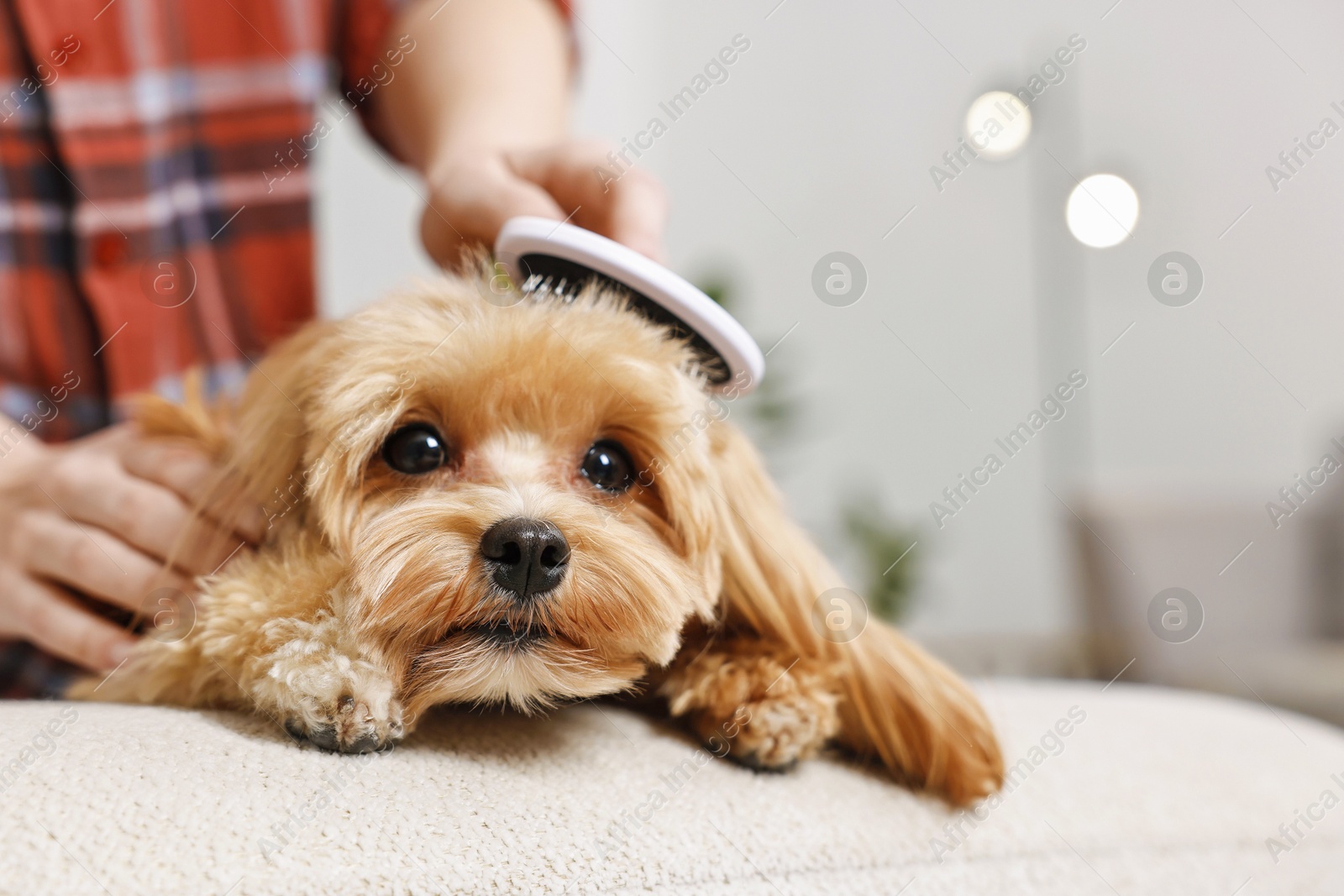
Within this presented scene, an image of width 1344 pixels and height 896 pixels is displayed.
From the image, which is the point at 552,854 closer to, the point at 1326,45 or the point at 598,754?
the point at 598,754

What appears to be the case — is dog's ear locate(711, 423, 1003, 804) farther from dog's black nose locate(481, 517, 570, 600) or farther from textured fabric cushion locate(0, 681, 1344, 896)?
dog's black nose locate(481, 517, 570, 600)

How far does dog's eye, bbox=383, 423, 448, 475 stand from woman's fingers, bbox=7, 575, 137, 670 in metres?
0.36

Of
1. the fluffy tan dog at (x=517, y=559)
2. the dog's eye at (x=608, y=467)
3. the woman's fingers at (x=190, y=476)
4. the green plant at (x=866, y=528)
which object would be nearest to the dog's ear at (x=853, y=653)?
the fluffy tan dog at (x=517, y=559)

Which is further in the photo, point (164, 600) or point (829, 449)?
point (829, 449)

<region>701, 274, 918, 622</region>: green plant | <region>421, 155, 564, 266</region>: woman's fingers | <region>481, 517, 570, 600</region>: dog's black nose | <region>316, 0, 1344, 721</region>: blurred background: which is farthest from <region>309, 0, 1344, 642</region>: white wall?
<region>481, 517, 570, 600</region>: dog's black nose

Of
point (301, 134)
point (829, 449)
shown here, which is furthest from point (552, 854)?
point (829, 449)

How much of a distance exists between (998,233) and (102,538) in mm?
4058

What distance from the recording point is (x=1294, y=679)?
3107mm

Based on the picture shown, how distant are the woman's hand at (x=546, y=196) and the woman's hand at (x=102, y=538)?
43 centimetres

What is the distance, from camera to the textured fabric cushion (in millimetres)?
593

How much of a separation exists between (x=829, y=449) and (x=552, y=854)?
3700 millimetres

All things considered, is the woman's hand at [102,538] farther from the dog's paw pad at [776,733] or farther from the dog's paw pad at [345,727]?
the dog's paw pad at [776,733]

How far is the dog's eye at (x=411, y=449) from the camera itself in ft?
3.16

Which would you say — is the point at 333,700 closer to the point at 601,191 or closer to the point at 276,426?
the point at 276,426
